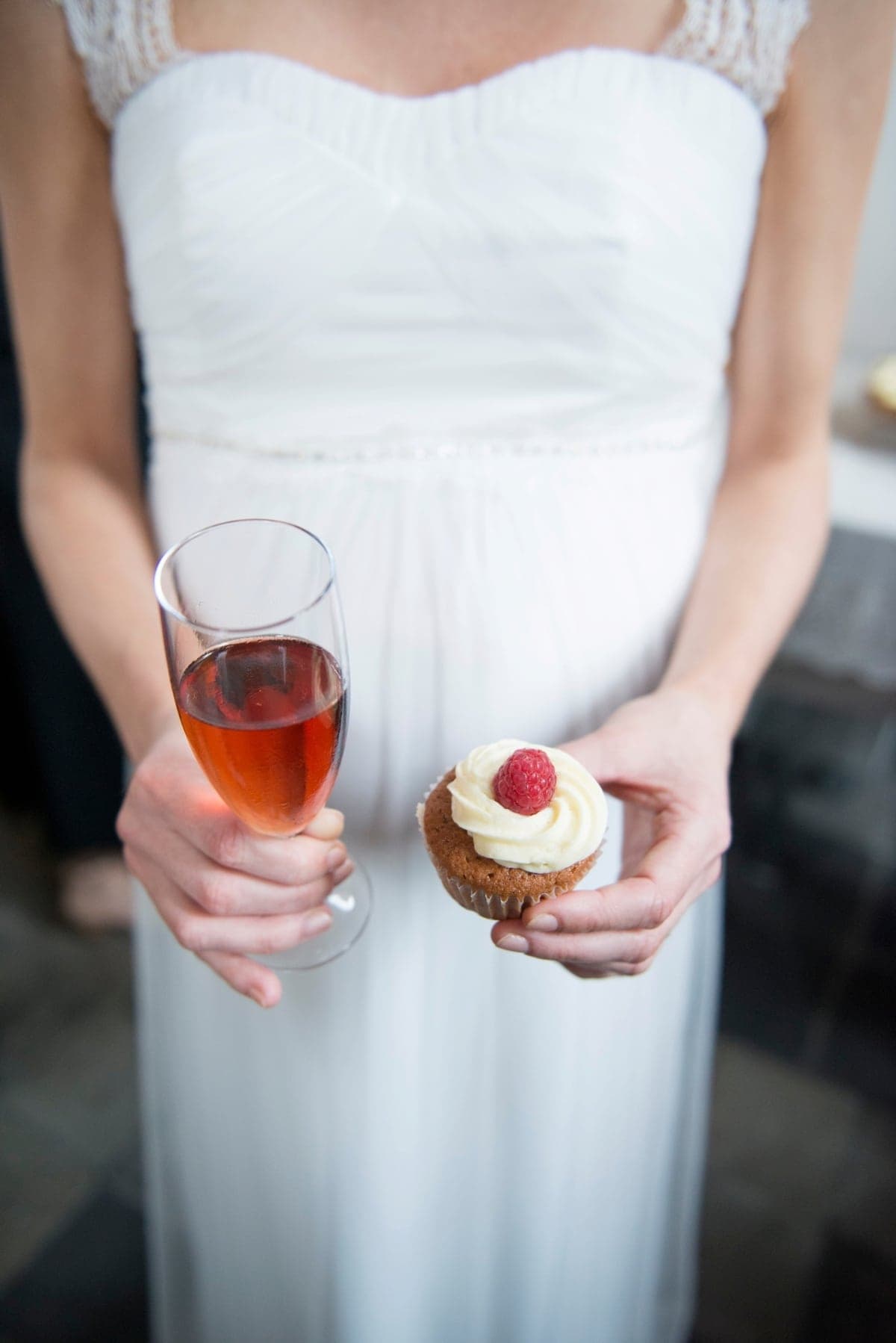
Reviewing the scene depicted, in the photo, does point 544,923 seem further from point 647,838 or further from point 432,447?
point 432,447

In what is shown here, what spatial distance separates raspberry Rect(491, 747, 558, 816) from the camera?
0.69 metres

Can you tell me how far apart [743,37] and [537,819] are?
64 cm

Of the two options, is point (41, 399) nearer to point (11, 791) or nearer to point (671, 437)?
point (671, 437)

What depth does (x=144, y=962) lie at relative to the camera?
1.10 metres

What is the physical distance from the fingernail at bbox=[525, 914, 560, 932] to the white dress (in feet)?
0.80

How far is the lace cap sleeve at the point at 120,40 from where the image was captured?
0.81m

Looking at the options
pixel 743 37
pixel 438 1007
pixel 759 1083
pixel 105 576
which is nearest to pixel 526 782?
pixel 438 1007

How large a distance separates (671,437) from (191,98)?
0.49 meters

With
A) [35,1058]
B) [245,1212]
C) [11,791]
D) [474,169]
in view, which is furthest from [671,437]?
[11,791]

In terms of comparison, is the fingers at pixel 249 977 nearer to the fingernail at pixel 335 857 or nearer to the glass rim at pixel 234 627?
the fingernail at pixel 335 857

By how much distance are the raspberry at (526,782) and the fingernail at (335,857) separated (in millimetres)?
121

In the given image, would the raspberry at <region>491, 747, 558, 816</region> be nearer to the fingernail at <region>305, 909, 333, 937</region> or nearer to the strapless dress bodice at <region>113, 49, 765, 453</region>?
the fingernail at <region>305, 909, 333, 937</region>

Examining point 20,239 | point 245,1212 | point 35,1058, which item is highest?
point 20,239

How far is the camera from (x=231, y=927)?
73cm
